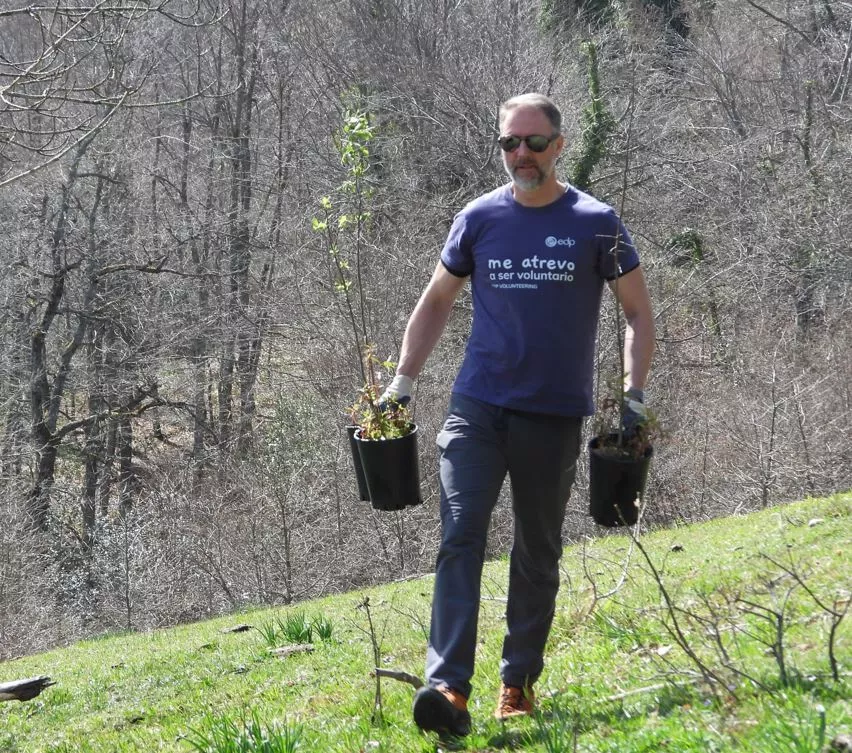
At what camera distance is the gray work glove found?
424 cm

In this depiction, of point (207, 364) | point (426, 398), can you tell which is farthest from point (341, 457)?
point (207, 364)

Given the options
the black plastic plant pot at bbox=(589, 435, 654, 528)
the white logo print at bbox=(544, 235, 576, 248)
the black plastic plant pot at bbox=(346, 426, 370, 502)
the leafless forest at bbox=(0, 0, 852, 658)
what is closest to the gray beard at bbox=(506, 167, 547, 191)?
the white logo print at bbox=(544, 235, 576, 248)

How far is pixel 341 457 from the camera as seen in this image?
2252cm

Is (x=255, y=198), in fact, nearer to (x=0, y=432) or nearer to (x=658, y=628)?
(x=0, y=432)

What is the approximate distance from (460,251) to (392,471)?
93 centimetres

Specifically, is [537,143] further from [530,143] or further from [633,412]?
[633,412]

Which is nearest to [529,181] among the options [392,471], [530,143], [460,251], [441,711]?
[530,143]

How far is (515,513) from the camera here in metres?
4.09

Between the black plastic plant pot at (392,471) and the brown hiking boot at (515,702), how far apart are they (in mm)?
849

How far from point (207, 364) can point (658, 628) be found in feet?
83.9

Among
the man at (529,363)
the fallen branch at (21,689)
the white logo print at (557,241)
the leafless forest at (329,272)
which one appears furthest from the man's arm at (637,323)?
the leafless forest at (329,272)

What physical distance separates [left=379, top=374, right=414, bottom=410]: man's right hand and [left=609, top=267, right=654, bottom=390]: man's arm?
0.82 metres

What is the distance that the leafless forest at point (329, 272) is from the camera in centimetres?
2039

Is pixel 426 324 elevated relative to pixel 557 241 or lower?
lower
